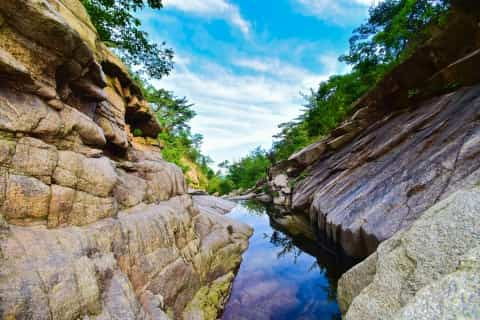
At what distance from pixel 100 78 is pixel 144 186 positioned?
9.99 ft

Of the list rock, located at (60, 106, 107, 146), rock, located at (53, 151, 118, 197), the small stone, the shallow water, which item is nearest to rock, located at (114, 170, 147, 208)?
rock, located at (53, 151, 118, 197)

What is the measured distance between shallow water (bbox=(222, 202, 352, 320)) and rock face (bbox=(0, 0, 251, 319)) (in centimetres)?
79

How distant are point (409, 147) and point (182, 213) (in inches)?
306

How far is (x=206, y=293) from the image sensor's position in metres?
4.99

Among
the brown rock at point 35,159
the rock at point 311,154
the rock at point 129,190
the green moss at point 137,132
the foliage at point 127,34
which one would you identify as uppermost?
the foliage at point 127,34

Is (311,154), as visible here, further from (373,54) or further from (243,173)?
(243,173)

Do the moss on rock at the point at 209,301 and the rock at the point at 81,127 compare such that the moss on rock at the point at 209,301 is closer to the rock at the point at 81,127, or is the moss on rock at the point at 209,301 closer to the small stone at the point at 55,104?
Result: the rock at the point at 81,127

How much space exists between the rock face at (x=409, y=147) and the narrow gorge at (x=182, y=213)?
54 millimetres

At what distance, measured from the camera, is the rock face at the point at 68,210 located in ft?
7.92

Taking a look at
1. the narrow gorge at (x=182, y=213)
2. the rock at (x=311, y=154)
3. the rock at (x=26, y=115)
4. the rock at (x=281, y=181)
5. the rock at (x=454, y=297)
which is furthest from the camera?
the rock at (x=281, y=181)

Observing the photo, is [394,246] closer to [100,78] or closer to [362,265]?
[362,265]

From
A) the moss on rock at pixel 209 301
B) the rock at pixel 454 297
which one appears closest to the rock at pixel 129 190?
the moss on rock at pixel 209 301

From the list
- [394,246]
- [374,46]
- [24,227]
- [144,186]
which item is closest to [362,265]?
[394,246]

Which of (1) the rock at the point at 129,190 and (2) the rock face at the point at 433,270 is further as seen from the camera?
(1) the rock at the point at 129,190
